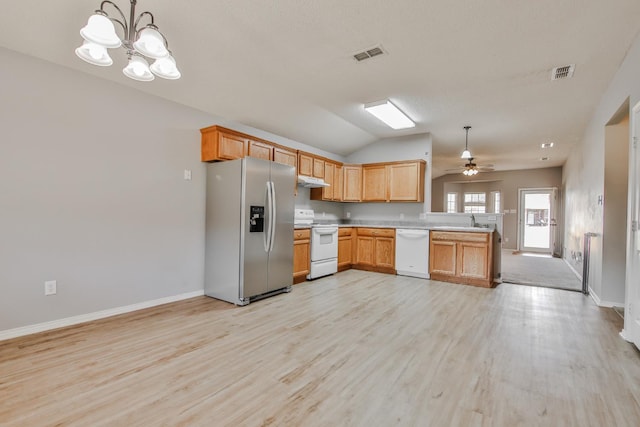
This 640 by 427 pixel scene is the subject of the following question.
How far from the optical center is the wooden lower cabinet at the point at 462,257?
4.61 m

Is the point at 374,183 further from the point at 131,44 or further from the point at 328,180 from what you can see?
the point at 131,44

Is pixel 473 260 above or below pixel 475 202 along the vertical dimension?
below

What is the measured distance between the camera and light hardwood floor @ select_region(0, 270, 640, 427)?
1.65m

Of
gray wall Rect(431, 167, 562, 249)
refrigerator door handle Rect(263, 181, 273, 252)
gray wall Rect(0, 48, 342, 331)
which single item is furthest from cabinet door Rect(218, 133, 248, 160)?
gray wall Rect(431, 167, 562, 249)

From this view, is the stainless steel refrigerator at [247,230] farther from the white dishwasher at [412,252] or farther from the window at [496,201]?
the window at [496,201]

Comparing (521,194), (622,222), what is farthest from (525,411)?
(521,194)

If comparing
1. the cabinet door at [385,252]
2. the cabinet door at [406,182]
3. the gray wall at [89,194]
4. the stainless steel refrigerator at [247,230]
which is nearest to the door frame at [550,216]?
the cabinet door at [406,182]

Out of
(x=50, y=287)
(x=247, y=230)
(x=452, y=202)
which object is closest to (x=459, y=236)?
(x=247, y=230)

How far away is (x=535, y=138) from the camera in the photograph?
236 inches

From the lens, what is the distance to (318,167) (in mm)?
5496

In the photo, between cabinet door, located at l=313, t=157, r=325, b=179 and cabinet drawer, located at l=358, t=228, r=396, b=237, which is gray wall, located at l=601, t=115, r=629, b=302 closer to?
cabinet drawer, located at l=358, t=228, r=396, b=237

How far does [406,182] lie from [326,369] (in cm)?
422

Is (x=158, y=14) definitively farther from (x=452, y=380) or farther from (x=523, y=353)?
(x=523, y=353)

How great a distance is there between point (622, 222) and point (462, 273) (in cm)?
198
